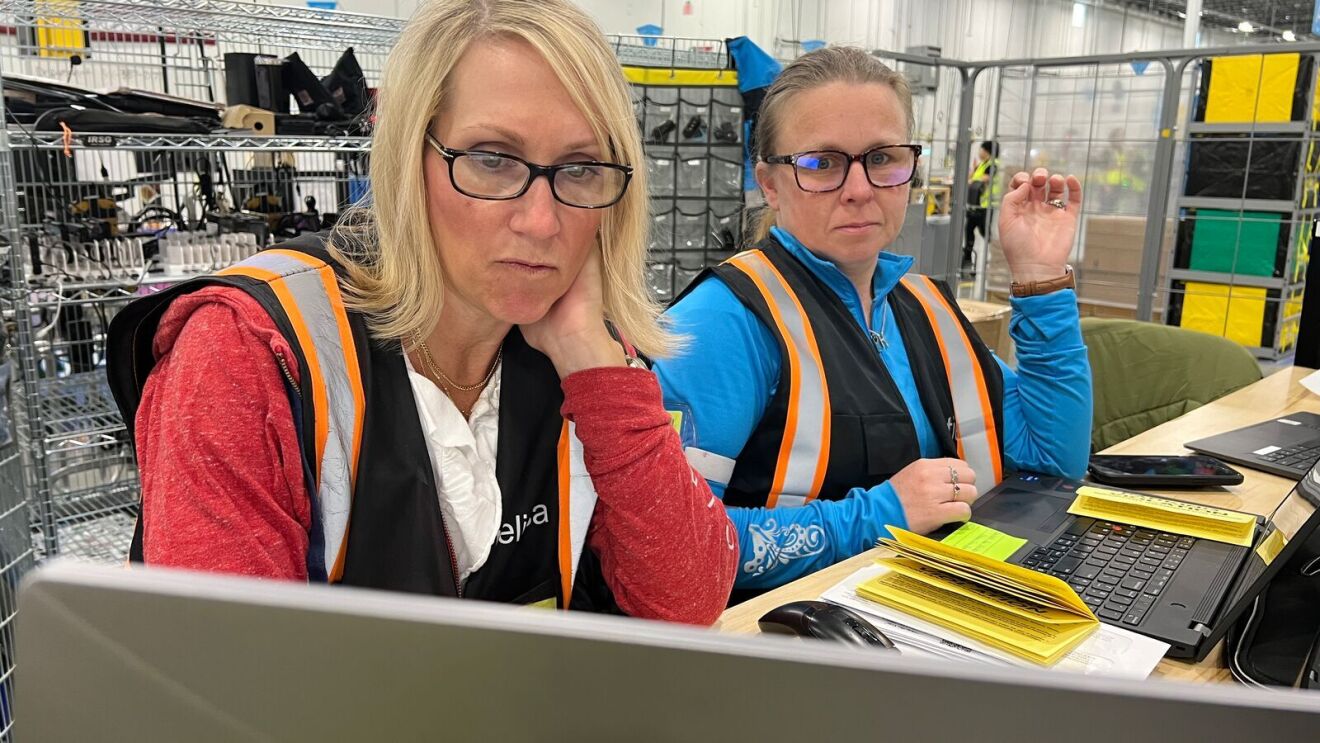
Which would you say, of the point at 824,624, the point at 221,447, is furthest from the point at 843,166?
the point at 221,447

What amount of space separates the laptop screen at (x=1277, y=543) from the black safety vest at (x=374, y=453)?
2.41 ft

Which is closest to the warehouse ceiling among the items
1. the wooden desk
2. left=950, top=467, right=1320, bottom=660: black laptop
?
the wooden desk

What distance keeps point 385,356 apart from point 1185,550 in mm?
1119

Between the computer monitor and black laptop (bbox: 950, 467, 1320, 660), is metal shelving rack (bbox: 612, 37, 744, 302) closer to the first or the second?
black laptop (bbox: 950, 467, 1320, 660)

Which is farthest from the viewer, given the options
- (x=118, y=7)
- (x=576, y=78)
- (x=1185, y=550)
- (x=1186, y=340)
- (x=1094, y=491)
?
(x=118, y=7)

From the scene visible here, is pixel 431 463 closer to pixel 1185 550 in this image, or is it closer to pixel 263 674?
pixel 263 674

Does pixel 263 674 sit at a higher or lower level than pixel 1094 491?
higher

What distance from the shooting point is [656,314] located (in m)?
1.35

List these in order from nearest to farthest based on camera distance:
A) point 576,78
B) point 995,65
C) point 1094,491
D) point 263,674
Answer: point 263,674 < point 576,78 < point 1094,491 < point 995,65

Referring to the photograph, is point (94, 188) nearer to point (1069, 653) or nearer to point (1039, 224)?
point (1039, 224)

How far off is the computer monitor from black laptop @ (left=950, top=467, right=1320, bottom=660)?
2.80 ft

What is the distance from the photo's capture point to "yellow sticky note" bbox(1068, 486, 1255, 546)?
1.37 meters

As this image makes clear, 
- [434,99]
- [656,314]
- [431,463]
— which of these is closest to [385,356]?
[431,463]

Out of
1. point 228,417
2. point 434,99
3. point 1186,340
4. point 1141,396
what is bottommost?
point 1141,396
